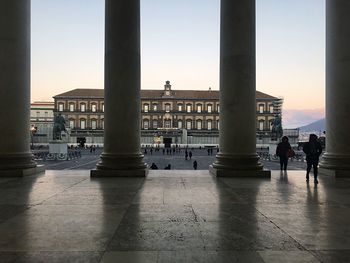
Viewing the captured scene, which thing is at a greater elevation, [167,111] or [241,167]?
[167,111]

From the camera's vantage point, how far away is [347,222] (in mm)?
6820

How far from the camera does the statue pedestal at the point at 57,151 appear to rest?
56453 mm

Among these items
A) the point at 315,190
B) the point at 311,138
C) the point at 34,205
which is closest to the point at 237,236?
the point at 34,205

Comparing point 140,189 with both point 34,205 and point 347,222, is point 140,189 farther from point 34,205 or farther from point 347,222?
point 347,222

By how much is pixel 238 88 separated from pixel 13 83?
27.8ft

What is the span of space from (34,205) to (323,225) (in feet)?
19.8

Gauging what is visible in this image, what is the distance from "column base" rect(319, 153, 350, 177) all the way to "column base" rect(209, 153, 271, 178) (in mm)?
2388

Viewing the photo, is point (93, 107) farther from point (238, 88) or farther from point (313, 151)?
point (313, 151)

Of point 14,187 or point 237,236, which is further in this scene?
point 14,187

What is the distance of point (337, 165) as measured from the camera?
14445mm

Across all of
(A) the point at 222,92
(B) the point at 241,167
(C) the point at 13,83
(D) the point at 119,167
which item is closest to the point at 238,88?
(A) the point at 222,92

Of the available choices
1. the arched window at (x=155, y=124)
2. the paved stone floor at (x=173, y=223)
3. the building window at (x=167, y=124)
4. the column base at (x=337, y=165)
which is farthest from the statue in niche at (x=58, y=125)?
the building window at (x=167, y=124)

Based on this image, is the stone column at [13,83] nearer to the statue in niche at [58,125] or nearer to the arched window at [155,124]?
the statue in niche at [58,125]

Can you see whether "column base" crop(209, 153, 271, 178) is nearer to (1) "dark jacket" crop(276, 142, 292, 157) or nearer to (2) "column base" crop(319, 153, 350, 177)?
(2) "column base" crop(319, 153, 350, 177)
